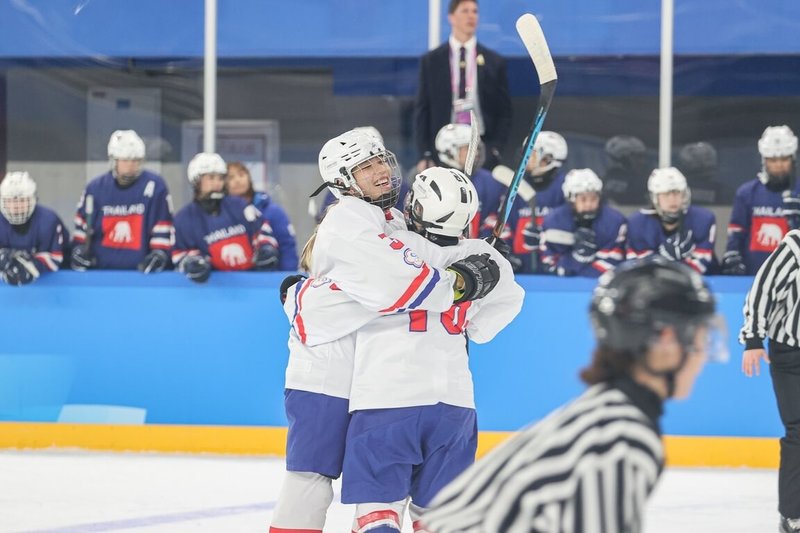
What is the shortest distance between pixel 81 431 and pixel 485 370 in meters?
1.66

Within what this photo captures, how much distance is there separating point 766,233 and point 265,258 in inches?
81.5

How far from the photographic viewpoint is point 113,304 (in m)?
5.80

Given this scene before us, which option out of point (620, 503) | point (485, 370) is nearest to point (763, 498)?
point (485, 370)

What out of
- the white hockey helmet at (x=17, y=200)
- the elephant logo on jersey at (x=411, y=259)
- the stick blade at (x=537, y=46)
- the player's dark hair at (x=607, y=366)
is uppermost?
the stick blade at (x=537, y=46)

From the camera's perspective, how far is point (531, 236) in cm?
577

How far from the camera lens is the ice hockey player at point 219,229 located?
5859 mm

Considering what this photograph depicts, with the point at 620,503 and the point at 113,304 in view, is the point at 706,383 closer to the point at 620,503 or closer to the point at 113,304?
the point at 113,304

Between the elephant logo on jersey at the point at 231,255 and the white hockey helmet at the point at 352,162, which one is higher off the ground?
the white hockey helmet at the point at 352,162

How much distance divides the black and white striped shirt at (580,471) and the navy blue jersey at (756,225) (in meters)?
4.41

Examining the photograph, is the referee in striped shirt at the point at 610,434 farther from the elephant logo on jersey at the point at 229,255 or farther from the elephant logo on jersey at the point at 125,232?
the elephant logo on jersey at the point at 125,232

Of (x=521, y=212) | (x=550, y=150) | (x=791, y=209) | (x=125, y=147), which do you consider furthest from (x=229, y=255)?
(x=791, y=209)

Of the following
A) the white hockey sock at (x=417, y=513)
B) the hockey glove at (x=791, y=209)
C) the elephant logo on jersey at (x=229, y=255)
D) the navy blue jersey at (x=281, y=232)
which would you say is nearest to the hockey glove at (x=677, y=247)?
the hockey glove at (x=791, y=209)

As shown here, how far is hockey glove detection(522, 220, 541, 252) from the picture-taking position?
18.9 feet

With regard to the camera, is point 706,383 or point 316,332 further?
point 706,383
